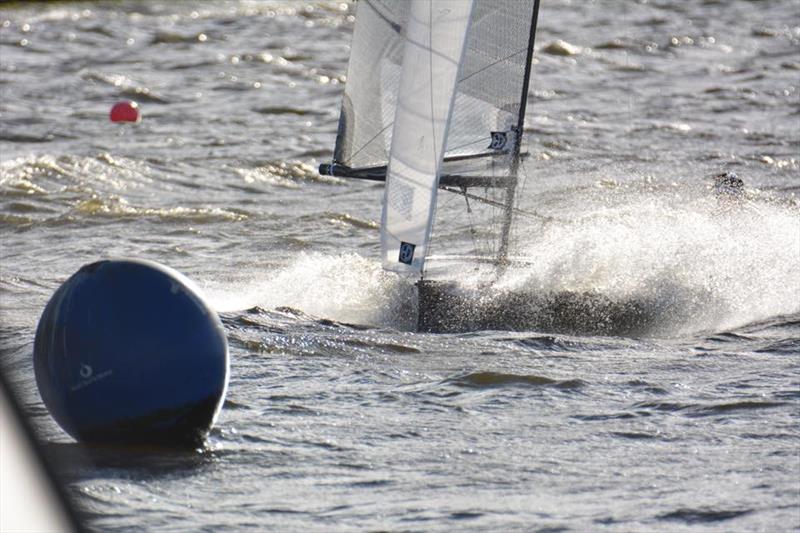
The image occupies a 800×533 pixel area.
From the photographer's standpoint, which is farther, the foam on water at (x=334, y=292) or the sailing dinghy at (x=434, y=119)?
the sailing dinghy at (x=434, y=119)

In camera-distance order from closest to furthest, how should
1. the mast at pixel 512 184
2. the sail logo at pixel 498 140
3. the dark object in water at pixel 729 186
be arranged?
the mast at pixel 512 184
the sail logo at pixel 498 140
the dark object in water at pixel 729 186

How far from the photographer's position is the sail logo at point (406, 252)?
11.3 metres

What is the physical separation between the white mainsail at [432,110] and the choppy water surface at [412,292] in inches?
25.9

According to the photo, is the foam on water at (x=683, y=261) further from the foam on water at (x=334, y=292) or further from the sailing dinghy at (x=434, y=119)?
the foam on water at (x=334, y=292)

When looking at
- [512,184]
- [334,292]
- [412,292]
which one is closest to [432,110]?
[512,184]

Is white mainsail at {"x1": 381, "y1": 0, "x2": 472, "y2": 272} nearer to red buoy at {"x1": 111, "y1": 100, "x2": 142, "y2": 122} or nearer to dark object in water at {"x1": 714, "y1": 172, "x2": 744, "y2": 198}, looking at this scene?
dark object in water at {"x1": 714, "y1": 172, "x2": 744, "y2": 198}

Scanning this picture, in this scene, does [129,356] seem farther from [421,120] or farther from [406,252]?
[421,120]

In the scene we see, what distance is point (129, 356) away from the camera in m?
6.39

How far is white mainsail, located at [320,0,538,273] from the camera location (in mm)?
11500

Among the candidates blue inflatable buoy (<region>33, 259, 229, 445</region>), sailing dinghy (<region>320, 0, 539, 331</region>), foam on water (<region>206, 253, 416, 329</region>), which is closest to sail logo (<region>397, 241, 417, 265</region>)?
sailing dinghy (<region>320, 0, 539, 331</region>)

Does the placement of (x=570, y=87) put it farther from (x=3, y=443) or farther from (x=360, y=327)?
(x=3, y=443)

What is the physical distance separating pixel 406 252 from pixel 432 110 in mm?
1285

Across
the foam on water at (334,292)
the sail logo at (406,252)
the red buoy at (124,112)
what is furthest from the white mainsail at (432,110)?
the red buoy at (124,112)

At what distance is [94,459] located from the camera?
6.55 metres
